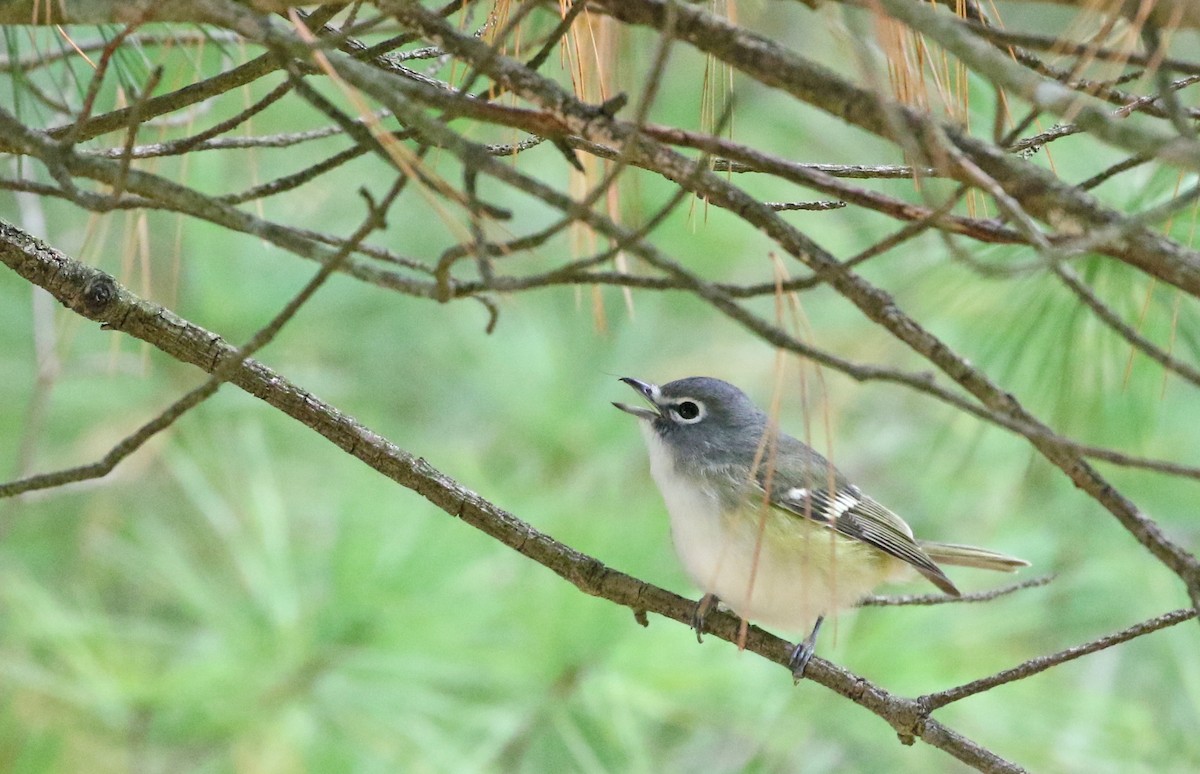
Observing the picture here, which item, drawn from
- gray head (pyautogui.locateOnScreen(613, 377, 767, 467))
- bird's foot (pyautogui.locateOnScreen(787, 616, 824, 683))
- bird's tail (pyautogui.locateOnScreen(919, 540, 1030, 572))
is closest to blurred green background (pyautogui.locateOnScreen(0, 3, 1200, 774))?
bird's tail (pyautogui.locateOnScreen(919, 540, 1030, 572))

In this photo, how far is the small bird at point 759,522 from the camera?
1.88m

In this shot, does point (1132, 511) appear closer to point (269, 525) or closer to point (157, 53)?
point (157, 53)

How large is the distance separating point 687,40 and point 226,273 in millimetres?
2604

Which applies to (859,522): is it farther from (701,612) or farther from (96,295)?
(96,295)

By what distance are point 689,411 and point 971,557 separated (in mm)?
555

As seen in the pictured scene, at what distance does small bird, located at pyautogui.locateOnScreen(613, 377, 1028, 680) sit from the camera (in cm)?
188

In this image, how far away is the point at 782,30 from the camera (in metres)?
4.46

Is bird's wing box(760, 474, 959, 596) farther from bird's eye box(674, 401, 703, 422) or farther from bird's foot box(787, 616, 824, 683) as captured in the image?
bird's foot box(787, 616, 824, 683)

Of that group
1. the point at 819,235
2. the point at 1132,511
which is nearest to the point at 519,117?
the point at 1132,511

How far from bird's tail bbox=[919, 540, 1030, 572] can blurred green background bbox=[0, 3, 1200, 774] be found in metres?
0.20

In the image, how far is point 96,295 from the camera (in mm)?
1186

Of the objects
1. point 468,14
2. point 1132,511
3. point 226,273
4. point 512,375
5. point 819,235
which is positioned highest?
point 819,235

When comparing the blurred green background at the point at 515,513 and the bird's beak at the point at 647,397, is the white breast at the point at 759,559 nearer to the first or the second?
the bird's beak at the point at 647,397

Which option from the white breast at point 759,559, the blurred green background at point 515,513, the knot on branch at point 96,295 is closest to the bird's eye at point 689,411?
the white breast at point 759,559
